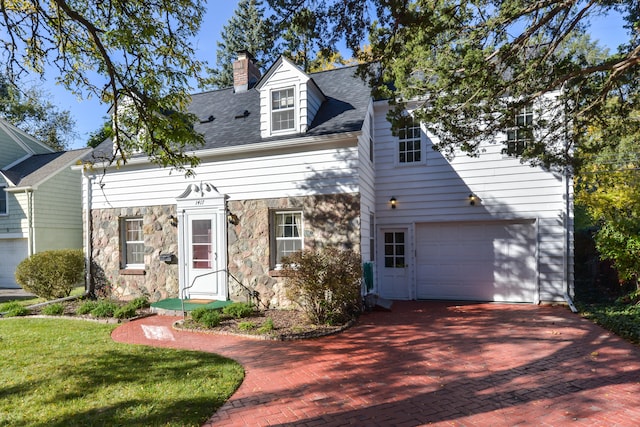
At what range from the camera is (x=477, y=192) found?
9609 mm

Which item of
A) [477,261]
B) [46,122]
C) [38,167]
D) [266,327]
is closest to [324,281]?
[266,327]

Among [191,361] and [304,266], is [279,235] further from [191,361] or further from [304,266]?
[191,361]

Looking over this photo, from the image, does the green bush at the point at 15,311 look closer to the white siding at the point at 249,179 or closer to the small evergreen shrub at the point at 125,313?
the small evergreen shrub at the point at 125,313

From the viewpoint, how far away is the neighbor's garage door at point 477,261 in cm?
941

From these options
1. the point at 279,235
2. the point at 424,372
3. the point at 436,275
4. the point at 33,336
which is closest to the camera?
the point at 424,372

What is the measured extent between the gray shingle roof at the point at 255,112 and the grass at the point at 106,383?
4.28m

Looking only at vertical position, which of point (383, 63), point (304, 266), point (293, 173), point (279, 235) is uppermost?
point (383, 63)

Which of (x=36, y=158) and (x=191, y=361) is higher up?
(x=36, y=158)

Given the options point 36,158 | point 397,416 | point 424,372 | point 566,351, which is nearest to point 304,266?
point 424,372

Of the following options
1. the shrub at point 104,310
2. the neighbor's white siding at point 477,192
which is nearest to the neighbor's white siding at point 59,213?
the shrub at point 104,310

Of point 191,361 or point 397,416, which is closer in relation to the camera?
point 397,416

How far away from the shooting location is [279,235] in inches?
351

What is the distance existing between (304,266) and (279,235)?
2015 millimetres

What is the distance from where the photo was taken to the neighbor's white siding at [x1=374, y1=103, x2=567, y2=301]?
29.9 feet
